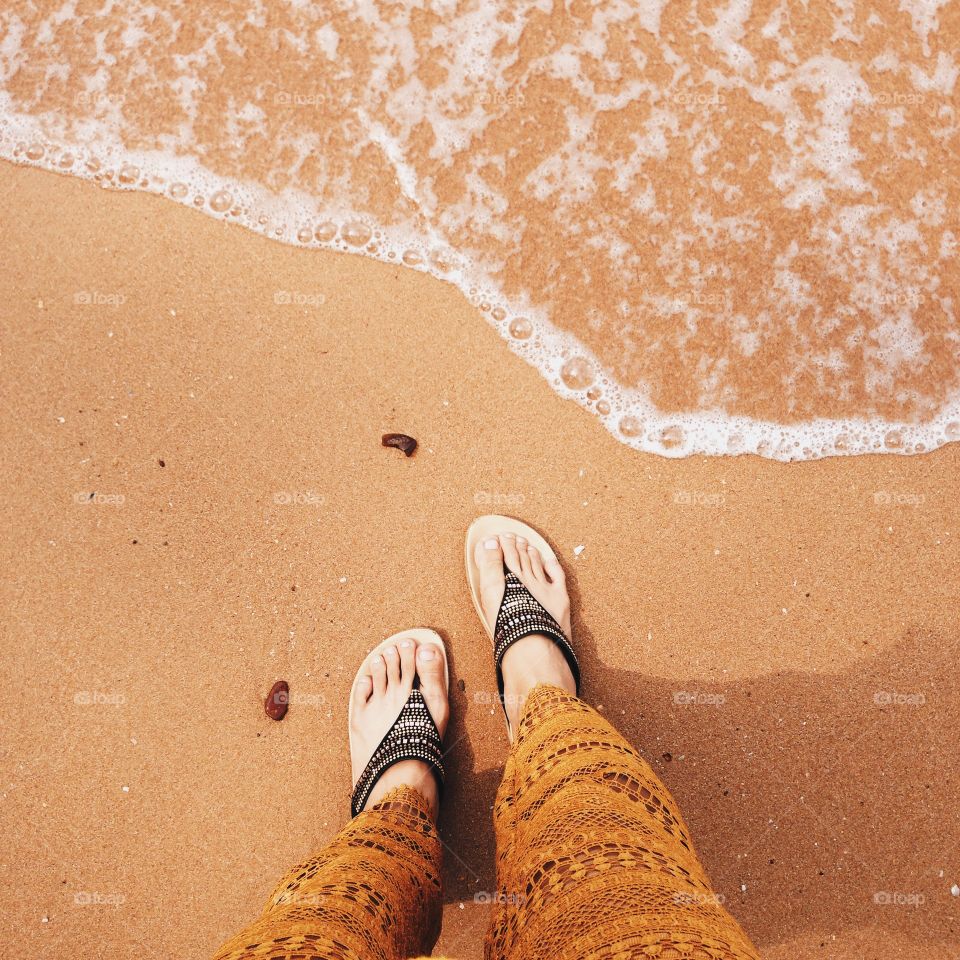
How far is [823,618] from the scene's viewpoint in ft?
7.30

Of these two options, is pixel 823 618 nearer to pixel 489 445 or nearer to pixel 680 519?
pixel 680 519

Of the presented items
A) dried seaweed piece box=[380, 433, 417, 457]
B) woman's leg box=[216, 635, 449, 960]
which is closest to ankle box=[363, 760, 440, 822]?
woman's leg box=[216, 635, 449, 960]

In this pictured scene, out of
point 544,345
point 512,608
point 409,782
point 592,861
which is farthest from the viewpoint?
point 544,345

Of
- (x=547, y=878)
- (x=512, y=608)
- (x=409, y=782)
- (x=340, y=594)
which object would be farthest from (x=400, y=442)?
(x=547, y=878)

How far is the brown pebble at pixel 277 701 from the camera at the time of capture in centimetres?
214

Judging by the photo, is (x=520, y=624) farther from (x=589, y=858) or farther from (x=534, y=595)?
(x=589, y=858)

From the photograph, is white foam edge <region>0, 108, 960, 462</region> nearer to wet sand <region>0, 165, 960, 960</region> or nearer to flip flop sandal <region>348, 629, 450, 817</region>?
wet sand <region>0, 165, 960, 960</region>

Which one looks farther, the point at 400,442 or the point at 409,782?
the point at 400,442

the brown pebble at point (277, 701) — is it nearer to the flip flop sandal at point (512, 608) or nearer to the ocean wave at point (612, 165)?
the flip flop sandal at point (512, 608)

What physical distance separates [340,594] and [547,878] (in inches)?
45.4

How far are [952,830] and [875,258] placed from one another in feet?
6.53

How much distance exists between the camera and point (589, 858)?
1354 millimetres

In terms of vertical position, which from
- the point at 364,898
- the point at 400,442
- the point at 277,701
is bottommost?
the point at 364,898

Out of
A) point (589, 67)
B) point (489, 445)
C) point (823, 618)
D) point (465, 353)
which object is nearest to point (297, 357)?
point (465, 353)
